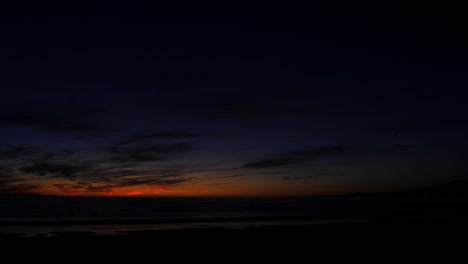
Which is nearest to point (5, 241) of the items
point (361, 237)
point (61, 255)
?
point (61, 255)

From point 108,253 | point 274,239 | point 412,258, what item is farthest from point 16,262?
point 412,258

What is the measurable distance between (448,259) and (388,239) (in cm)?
790

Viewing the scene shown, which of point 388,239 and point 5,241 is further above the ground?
point 5,241

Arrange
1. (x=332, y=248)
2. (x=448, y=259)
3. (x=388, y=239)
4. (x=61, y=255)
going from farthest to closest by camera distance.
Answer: (x=388, y=239) < (x=332, y=248) < (x=61, y=255) < (x=448, y=259)

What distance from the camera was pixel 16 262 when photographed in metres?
16.5

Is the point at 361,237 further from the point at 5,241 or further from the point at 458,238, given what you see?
the point at 5,241

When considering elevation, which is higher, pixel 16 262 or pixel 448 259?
pixel 16 262

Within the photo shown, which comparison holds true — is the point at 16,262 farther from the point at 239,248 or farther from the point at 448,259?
the point at 448,259

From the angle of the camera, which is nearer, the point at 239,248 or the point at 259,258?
the point at 259,258

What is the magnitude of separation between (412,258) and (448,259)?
1.46 m

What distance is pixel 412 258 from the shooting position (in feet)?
55.3

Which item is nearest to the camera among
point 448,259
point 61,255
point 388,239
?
point 448,259

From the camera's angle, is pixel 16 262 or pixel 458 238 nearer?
pixel 16 262

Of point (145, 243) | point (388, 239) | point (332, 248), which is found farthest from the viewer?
point (388, 239)
